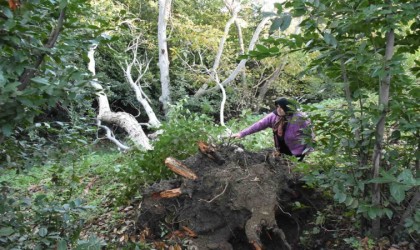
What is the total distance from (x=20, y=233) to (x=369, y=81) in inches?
95.8

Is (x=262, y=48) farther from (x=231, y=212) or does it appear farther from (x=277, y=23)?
(x=231, y=212)

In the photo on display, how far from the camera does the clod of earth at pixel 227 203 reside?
285cm

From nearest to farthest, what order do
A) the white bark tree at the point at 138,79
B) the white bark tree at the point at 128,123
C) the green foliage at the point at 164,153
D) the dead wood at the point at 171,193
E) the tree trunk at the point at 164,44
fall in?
the dead wood at the point at 171,193, the green foliage at the point at 164,153, the white bark tree at the point at 128,123, the white bark tree at the point at 138,79, the tree trunk at the point at 164,44

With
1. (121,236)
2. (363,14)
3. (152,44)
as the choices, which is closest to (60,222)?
(121,236)

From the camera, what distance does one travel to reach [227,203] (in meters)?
2.94

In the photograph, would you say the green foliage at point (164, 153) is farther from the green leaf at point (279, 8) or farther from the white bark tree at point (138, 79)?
the white bark tree at point (138, 79)

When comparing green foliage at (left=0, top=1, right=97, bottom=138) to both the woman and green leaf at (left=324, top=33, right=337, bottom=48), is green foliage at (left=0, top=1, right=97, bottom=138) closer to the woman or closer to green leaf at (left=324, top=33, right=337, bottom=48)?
green leaf at (left=324, top=33, right=337, bottom=48)

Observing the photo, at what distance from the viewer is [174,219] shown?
3.14 meters

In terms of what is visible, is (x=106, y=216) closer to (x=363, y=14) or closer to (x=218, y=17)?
(x=363, y=14)

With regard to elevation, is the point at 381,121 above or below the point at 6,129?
above

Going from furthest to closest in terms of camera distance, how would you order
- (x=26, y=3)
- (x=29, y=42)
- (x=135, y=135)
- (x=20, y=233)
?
(x=135, y=135)
(x=20, y=233)
(x=29, y=42)
(x=26, y=3)

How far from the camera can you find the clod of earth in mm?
2854

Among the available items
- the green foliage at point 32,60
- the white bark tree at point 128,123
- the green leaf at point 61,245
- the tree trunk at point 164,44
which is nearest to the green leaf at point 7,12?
the green foliage at point 32,60

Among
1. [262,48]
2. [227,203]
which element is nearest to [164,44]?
[227,203]
